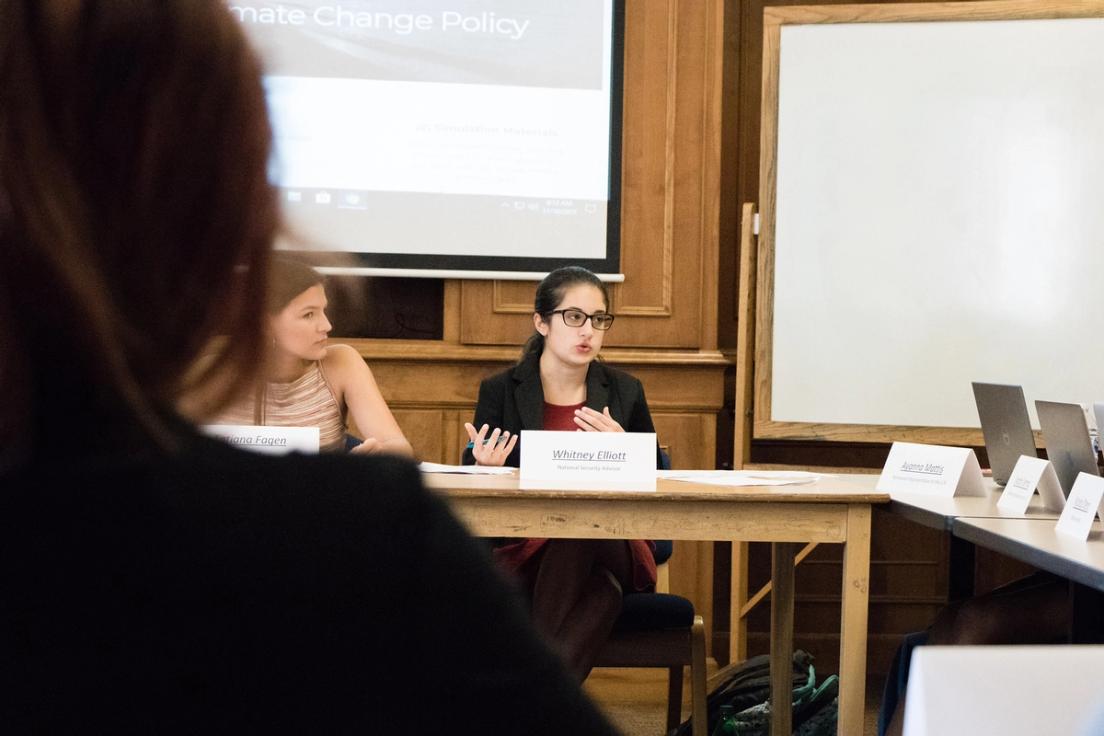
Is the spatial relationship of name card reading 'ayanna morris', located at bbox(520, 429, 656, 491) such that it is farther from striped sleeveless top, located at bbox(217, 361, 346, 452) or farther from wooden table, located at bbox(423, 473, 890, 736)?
striped sleeveless top, located at bbox(217, 361, 346, 452)

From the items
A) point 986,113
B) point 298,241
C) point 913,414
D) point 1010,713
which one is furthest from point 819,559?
point 298,241

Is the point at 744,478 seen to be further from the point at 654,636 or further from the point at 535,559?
the point at 535,559

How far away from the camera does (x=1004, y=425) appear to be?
2881 millimetres

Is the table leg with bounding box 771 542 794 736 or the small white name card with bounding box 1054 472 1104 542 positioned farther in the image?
the table leg with bounding box 771 542 794 736

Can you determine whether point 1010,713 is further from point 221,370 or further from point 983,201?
point 983,201

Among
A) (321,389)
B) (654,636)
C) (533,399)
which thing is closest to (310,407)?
(321,389)

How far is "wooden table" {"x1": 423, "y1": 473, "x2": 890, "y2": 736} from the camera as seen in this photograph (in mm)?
2576

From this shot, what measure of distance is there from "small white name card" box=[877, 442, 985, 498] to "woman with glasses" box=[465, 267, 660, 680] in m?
0.66

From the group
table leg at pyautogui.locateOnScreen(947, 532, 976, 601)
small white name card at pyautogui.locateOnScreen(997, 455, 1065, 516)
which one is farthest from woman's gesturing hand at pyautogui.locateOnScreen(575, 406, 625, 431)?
small white name card at pyautogui.locateOnScreen(997, 455, 1065, 516)

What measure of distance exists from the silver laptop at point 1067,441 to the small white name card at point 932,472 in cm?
21

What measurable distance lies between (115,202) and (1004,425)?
2714mm

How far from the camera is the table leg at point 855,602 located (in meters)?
2.62

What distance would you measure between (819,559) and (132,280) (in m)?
4.30

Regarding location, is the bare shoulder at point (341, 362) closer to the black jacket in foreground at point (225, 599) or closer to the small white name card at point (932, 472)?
the small white name card at point (932, 472)
